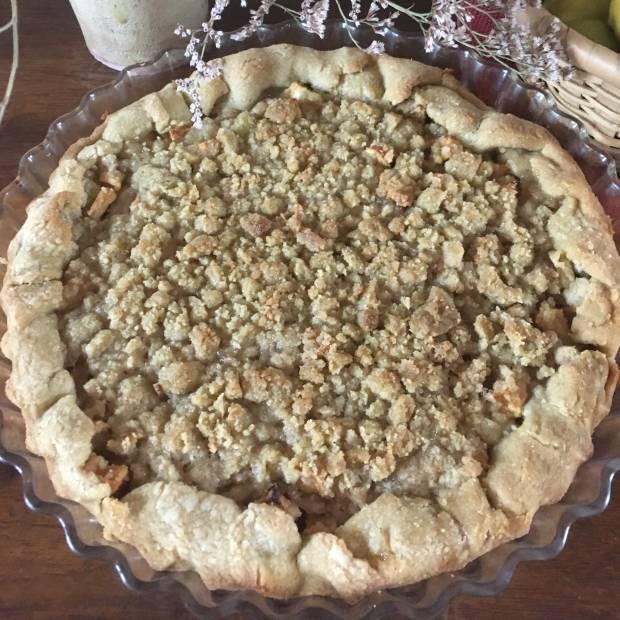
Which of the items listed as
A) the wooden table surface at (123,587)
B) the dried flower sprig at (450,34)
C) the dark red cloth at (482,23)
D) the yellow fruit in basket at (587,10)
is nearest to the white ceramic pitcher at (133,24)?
the dried flower sprig at (450,34)

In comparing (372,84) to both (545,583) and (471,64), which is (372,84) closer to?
(471,64)

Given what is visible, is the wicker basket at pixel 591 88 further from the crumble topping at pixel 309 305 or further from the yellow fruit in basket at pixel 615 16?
the crumble topping at pixel 309 305

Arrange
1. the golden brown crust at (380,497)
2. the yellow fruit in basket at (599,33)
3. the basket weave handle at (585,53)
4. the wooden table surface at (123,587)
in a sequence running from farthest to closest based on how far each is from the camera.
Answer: the yellow fruit in basket at (599,33)
the basket weave handle at (585,53)
the wooden table surface at (123,587)
the golden brown crust at (380,497)

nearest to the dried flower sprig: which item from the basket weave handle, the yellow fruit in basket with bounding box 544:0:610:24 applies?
the basket weave handle

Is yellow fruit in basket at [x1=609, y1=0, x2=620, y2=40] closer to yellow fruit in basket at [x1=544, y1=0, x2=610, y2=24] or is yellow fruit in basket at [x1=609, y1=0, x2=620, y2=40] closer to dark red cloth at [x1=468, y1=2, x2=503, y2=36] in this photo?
yellow fruit in basket at [x1=544, y1=0, x2=610, y2=24]

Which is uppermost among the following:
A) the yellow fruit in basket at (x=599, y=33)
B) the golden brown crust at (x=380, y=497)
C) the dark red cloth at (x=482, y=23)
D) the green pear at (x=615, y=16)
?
the green pear at (x=615, y=16)

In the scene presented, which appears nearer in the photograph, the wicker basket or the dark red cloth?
the wicker basket
